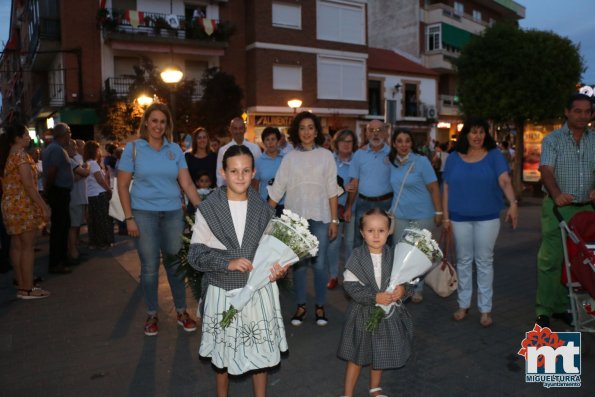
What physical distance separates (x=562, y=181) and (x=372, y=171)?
2.02 m

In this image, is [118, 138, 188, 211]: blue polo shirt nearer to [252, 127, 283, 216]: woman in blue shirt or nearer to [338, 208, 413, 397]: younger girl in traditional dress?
[252, 127, 283, 216]: woman in blue shirt

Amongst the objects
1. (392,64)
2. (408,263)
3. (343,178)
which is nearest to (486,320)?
(408,263)

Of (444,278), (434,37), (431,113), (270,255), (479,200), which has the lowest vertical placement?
(444,278)

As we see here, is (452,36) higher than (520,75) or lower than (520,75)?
higher

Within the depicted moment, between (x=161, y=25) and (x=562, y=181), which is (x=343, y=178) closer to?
(x=562, y=181)

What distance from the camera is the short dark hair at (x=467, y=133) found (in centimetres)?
490

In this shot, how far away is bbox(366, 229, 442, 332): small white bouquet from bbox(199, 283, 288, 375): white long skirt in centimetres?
65

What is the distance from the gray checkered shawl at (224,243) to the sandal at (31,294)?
162 inches

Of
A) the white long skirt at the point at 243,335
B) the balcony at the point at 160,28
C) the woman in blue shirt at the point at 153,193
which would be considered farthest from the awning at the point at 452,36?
the white long skirt at the point at 243,335

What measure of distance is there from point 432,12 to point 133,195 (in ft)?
114

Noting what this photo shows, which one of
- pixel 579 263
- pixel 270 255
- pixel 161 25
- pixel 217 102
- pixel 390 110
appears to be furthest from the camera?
pixel 161 25

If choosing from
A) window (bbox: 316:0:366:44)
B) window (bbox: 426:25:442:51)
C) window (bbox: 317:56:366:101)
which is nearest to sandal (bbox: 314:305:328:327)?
window (bbox: 317:56:366:101)

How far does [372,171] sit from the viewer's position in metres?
5.89

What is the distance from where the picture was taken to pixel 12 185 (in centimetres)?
600
